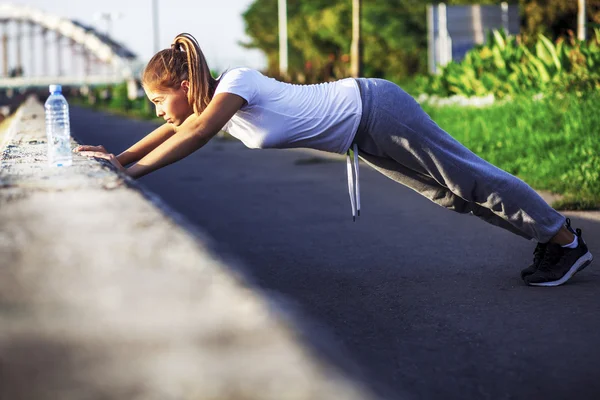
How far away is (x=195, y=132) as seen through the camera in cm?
458

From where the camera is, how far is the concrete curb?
1920 millimetres

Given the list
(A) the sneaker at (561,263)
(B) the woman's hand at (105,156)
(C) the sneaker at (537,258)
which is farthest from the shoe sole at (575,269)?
(B) the woman's hand at (105,156)

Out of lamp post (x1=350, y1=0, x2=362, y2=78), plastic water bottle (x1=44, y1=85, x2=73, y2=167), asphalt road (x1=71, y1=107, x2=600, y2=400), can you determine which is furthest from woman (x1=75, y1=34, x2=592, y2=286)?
lamp post (x1=350, y1=0, x2=362, y2=78)

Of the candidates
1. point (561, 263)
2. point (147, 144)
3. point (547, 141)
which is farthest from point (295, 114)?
point (547, 141)

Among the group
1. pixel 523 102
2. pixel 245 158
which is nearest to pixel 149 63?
pixel 523 102

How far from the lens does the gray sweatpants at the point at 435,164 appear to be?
16.6 ft

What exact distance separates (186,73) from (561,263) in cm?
210

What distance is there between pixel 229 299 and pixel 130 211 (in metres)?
0.86

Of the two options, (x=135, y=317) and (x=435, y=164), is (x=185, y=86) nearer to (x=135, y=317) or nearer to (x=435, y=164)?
(x=435, y=164)

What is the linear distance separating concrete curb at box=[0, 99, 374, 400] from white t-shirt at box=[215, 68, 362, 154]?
69.1 inches

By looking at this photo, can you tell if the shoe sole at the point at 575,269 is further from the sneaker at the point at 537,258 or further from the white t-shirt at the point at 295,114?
the white t-shirt at the point at 295,114

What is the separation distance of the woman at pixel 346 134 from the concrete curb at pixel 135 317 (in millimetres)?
1582

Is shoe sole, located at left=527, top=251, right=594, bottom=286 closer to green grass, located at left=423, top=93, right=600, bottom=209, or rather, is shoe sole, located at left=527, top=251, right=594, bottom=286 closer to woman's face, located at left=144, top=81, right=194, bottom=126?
woman's face, located at left=144, top=81, right=194, bottom=126

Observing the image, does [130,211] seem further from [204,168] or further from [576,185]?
[204,168]
